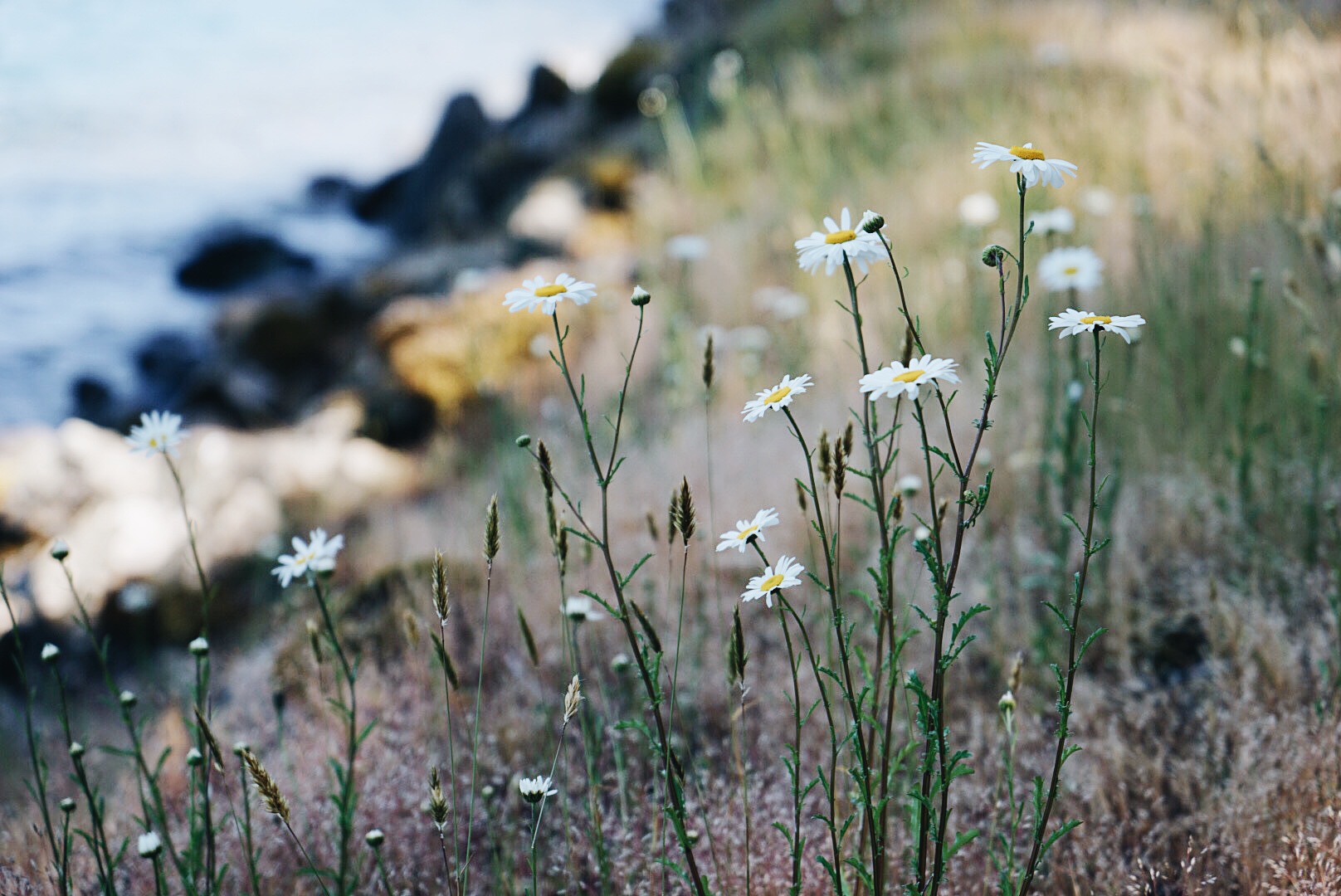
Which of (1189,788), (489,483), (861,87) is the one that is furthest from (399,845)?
(861,87)

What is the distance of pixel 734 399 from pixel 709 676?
2040mm

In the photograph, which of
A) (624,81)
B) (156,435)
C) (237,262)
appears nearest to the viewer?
(156,435)

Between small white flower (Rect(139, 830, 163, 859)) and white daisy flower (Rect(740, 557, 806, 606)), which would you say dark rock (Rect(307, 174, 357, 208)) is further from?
white daisy flower (Rect(740, 557, 806, 606))

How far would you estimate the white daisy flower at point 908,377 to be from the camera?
0.99 metres

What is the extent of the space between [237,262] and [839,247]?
34.0 feet

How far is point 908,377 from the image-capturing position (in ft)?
3.44

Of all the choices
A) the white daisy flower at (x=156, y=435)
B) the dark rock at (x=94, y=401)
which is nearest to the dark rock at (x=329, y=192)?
the dark rock at (x=94, y=401)

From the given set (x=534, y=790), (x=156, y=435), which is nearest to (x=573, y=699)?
(x=534, y=790)

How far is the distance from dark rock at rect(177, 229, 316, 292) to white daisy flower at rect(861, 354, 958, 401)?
9.89m

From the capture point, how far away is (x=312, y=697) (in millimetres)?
2488

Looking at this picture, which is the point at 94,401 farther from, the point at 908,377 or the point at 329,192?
the point at 908,377

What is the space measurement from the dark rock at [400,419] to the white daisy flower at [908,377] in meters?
5.15

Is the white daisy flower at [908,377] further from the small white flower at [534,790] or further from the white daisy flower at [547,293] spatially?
the small white flower at [534,790]

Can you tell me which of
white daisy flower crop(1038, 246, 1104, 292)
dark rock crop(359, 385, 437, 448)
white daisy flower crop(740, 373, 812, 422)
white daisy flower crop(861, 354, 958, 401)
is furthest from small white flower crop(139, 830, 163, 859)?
dark rock crop(359, 385, 437, 448)
